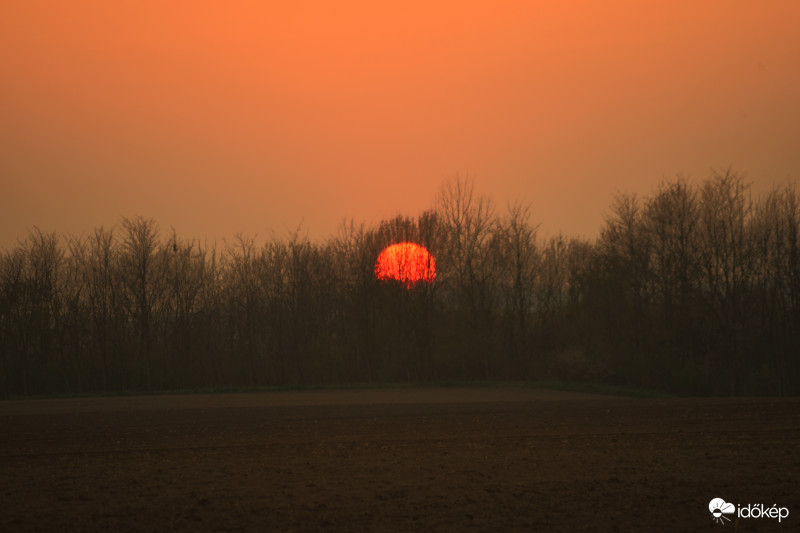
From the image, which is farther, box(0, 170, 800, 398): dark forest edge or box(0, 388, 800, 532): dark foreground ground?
box(0, 170, 800, 398): dark forest edge

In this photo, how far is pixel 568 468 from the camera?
1298 centimetres

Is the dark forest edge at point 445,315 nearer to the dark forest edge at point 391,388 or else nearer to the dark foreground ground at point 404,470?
the dark forest edge at point 391,388

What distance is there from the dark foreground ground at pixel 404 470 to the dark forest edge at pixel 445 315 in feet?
63.1

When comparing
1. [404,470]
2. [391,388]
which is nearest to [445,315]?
[391,388]

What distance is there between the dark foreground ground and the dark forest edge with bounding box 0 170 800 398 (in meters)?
19.2

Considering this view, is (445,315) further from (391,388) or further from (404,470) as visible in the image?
(404,470)

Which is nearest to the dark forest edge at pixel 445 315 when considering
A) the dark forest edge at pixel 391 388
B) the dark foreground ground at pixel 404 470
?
the dark forest edge at pixel 391 388

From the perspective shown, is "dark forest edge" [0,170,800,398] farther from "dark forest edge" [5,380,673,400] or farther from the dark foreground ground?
the dark foreground ground

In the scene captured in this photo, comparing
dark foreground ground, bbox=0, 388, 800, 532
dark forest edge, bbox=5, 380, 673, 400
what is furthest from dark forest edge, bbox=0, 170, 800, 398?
dark foreground ground, bbox=0, 388, 800, 532

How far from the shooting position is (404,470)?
42.9ft

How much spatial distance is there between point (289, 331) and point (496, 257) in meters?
14.4

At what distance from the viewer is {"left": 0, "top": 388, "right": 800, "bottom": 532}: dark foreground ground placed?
9766mm

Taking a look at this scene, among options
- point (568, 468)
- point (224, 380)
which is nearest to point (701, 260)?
point (224, 380)

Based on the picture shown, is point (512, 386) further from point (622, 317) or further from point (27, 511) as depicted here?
point (27, 511)
